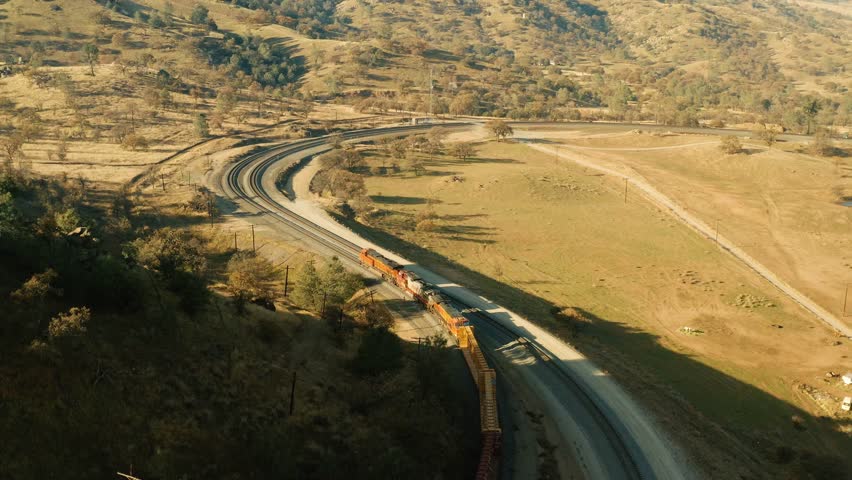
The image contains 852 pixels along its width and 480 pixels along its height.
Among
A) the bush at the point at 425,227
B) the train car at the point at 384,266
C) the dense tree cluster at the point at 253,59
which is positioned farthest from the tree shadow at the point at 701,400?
the dense tree cluster at the point at 253,59

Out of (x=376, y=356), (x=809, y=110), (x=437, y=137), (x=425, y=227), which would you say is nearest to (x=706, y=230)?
(x=425, y=227)

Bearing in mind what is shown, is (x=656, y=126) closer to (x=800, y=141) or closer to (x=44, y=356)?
(x=800, y=141)

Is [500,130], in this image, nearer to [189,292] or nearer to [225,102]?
[225,102]

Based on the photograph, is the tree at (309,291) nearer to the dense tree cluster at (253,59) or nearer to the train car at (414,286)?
the train car at (414,286)

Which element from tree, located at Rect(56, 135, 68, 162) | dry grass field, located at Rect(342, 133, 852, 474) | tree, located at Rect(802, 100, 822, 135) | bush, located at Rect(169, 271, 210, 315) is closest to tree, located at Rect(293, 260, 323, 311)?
bush, located at Rect(169, 271, 210, 315)

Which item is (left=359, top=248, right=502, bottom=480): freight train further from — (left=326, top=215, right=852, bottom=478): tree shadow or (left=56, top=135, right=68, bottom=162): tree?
(left=56, top=135, right=68, bottom=162): tree
